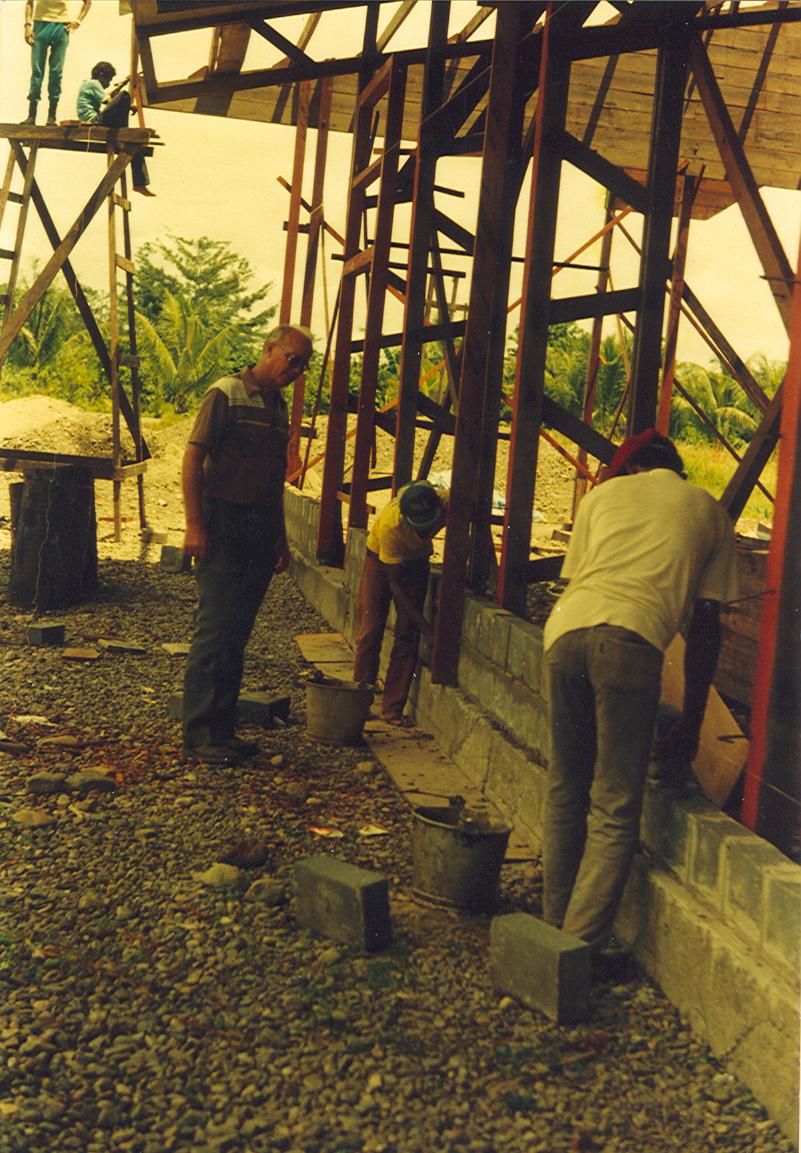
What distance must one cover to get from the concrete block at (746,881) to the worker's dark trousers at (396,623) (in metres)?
4.02

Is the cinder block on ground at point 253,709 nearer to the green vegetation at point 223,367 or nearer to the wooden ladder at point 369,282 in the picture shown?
the wooden ladder at point 369,282

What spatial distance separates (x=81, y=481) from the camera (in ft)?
34.0

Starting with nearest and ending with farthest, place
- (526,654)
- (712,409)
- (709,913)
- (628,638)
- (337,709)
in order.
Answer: (709,913) < (628,638) < (526,654) < (337,709) < (712,409)

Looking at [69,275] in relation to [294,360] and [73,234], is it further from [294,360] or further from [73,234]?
[294,360]

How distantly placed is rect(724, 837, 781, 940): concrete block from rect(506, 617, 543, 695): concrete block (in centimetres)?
188

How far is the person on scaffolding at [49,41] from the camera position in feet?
31.9

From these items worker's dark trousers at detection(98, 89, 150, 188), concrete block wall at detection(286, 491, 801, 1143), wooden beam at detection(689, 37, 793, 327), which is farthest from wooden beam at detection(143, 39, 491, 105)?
concrete block wall at detection(286, 491, 801, 1143)

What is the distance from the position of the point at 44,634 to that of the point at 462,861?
5243 millimetres

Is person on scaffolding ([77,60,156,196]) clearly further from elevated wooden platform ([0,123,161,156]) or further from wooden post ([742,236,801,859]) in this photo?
wooden post ([742,236,801,859])

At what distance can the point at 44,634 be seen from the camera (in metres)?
8.78

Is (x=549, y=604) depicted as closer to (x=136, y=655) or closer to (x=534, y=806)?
(x=136, y=655)

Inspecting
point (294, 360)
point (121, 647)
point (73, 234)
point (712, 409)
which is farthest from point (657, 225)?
point (712, 409)

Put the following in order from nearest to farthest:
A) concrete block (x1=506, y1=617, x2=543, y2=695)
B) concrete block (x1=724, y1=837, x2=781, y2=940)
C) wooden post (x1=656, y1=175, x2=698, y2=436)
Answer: concrete block (x1=724, y1=837, x2=781, y2=940)
concrete block (x1=506, y1=617, x2=543, y2=695)
wooden post (x1=656, y1=175, x2=698, y2=436)

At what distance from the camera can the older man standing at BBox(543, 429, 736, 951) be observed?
3.93 metres
